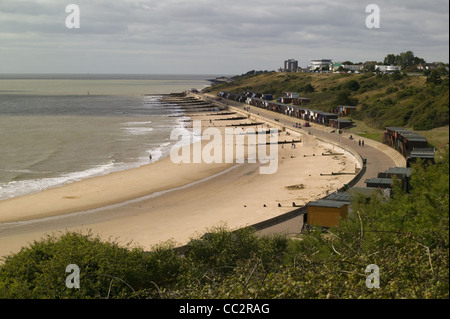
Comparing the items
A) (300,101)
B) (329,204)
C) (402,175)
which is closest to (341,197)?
(329,204)

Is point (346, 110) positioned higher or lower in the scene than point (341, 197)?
higher

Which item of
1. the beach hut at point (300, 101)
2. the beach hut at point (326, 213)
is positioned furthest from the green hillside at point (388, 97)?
the beach hut at point (326, 213)

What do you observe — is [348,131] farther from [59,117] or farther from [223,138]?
[59,117]

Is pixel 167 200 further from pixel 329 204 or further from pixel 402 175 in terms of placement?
pixel 402 175

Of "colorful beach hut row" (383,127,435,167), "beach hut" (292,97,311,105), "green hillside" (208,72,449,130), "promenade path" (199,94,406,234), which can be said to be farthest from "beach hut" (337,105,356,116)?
"colorful beach hut row" (383,127,435,167)

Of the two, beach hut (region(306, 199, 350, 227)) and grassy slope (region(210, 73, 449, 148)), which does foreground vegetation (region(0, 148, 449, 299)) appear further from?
grassy slope (region(210, 73, 449, 148))

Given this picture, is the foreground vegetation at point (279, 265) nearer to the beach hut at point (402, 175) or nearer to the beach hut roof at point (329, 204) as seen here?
the beach hut roof at point (329, 204)

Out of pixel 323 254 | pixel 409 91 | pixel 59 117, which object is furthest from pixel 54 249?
pixel 59 117
